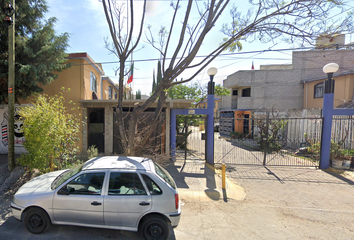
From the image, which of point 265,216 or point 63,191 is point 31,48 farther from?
point 265,216

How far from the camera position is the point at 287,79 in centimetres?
1883

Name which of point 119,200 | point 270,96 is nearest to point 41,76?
point 119,200

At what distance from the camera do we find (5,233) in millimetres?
3246

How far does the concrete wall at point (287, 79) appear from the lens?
18125mm

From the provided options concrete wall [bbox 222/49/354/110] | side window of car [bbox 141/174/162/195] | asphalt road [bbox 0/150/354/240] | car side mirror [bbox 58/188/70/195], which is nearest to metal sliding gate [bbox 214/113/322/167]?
asphalt road [bbox 0/150/354/240]

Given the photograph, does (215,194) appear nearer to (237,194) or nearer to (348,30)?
(237,194)

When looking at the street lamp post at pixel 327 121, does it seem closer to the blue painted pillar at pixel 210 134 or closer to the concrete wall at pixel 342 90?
the blue painted pillar at pixel 210 134

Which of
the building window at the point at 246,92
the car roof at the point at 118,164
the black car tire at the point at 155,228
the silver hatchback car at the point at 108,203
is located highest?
the building window at the point at 246,92

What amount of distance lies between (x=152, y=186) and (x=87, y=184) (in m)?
1.26

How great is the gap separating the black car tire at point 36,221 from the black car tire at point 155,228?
1.87 meters

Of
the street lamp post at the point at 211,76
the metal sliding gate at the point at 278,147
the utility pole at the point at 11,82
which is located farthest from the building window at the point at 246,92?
the utility pole at the point at 11,82

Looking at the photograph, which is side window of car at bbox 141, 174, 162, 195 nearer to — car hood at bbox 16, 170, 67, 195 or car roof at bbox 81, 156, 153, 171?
car roof at bbox 81, 156, 153, 171

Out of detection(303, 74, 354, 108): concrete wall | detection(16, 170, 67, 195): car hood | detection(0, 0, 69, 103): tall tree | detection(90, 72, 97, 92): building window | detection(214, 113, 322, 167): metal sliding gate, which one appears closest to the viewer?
detection(16, 170, 67, 195): car hood

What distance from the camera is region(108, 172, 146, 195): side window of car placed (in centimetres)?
A: 316
